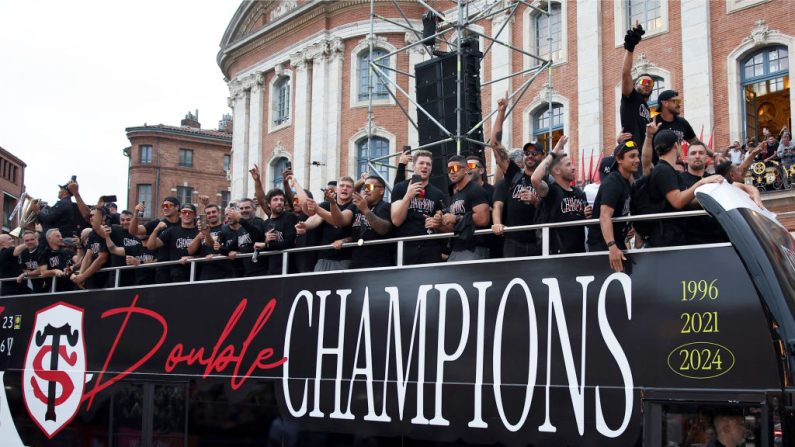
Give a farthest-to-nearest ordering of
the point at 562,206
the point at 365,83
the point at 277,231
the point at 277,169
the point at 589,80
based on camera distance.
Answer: the point at 277,169 → the point at 365,83 → the point at 589,80 → the point at 277,231 → the point at 562,206

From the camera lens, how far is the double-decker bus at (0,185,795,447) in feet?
17.3

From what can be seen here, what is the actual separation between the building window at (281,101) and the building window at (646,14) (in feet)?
55.4

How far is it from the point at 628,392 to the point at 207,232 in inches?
208

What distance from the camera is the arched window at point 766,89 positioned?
23266mm

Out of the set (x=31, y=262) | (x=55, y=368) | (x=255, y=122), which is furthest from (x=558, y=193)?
(x=255, y=122)

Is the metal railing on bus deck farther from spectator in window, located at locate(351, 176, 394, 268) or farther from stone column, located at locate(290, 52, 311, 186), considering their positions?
stone column, located at locate(290, 52, 311, 186)

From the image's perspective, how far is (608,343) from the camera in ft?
19.2

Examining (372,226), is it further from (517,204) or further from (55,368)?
(55,368)

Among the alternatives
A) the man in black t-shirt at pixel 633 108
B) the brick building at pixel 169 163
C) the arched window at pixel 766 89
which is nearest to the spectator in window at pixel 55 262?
the man in black t-shirt at pixel 633 108

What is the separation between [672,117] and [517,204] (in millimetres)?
1615

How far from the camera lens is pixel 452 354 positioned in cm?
670

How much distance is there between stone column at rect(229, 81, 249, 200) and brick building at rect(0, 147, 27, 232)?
25.9 meters

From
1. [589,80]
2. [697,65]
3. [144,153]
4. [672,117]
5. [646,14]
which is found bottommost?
[672,117]

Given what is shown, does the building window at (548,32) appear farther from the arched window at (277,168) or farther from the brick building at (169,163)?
the brick building at (169,163)
